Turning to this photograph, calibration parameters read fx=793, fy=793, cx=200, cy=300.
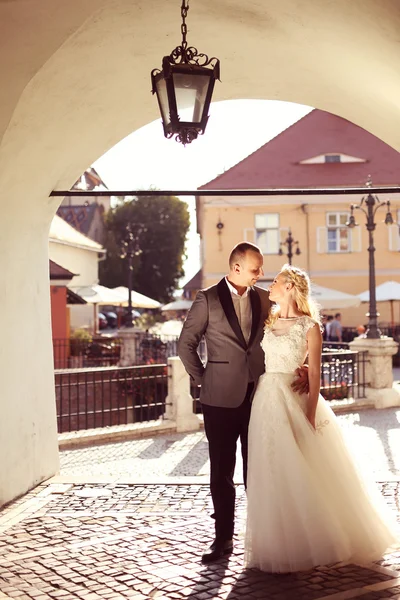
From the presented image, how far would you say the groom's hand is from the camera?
5487 millimetres

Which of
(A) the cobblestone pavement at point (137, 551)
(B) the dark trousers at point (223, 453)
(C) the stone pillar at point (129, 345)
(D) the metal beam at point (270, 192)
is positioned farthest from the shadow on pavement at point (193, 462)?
(C) the stone pillar at point (129, 345)

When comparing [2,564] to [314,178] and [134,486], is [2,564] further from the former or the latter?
[314,178]

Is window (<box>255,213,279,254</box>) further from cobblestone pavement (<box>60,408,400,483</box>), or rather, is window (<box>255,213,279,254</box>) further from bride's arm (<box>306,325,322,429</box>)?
bride's arm (<box>306,325,322,429</box>)

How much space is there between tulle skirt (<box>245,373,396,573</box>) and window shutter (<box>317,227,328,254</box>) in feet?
98.4

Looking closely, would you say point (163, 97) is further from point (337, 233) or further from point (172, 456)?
point (337, 233)

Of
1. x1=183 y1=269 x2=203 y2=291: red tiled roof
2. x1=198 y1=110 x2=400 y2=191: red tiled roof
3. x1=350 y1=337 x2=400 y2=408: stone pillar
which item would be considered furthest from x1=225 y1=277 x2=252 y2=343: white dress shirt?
x1=183 y1=269 x2=203 y2=291: red tiled roof

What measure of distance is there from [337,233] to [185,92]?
99.9 feet

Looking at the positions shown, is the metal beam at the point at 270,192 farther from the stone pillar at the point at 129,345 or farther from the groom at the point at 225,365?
the stone pillar at the point at 129,345

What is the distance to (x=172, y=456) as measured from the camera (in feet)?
36.4

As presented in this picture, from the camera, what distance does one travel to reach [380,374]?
15883mm

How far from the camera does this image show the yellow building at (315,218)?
3466 centimetres

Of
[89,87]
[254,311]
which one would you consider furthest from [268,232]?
[254,311]

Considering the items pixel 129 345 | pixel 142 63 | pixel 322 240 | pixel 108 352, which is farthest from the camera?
pixel 322 240

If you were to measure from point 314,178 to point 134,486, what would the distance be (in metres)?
28.5
